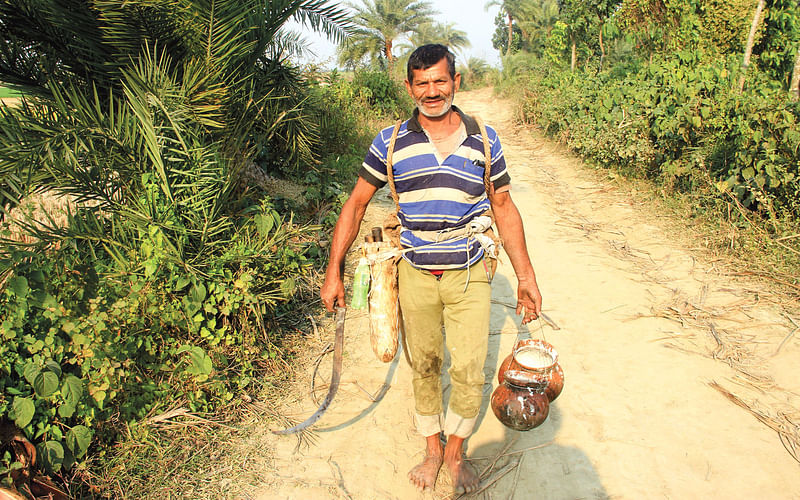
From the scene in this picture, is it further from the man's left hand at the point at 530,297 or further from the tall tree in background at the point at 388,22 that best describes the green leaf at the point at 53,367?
the tall tree in background at the point at 388,22

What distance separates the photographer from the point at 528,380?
8.87ft

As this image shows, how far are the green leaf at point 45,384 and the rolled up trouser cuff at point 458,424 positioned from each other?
1915 mm

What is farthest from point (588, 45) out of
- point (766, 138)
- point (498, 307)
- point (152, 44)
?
point (152, 44)

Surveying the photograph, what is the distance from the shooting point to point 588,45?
51.9ft

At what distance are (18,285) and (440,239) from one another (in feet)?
6.95

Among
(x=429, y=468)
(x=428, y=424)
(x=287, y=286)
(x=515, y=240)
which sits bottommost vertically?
(x=429, y=468)

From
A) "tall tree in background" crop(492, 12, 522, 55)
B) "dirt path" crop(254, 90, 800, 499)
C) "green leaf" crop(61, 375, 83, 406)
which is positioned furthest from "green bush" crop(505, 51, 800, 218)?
"tall tree in background" crop(492, 12, 522, 55)

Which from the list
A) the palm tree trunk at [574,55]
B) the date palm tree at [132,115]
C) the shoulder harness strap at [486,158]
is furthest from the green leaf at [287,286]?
the palm tree trunk at [574,55]

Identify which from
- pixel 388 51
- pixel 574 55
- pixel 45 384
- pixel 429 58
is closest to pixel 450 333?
pixel 429 58

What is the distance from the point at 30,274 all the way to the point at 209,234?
1.07m

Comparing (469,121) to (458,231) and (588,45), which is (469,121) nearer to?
(458,231)

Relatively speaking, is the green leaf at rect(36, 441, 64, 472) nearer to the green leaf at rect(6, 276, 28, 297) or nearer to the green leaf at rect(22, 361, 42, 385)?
the green leaf at rect(22, 361, 42, 385)

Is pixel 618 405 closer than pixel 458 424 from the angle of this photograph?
No

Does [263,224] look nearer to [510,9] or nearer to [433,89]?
[433,89]
